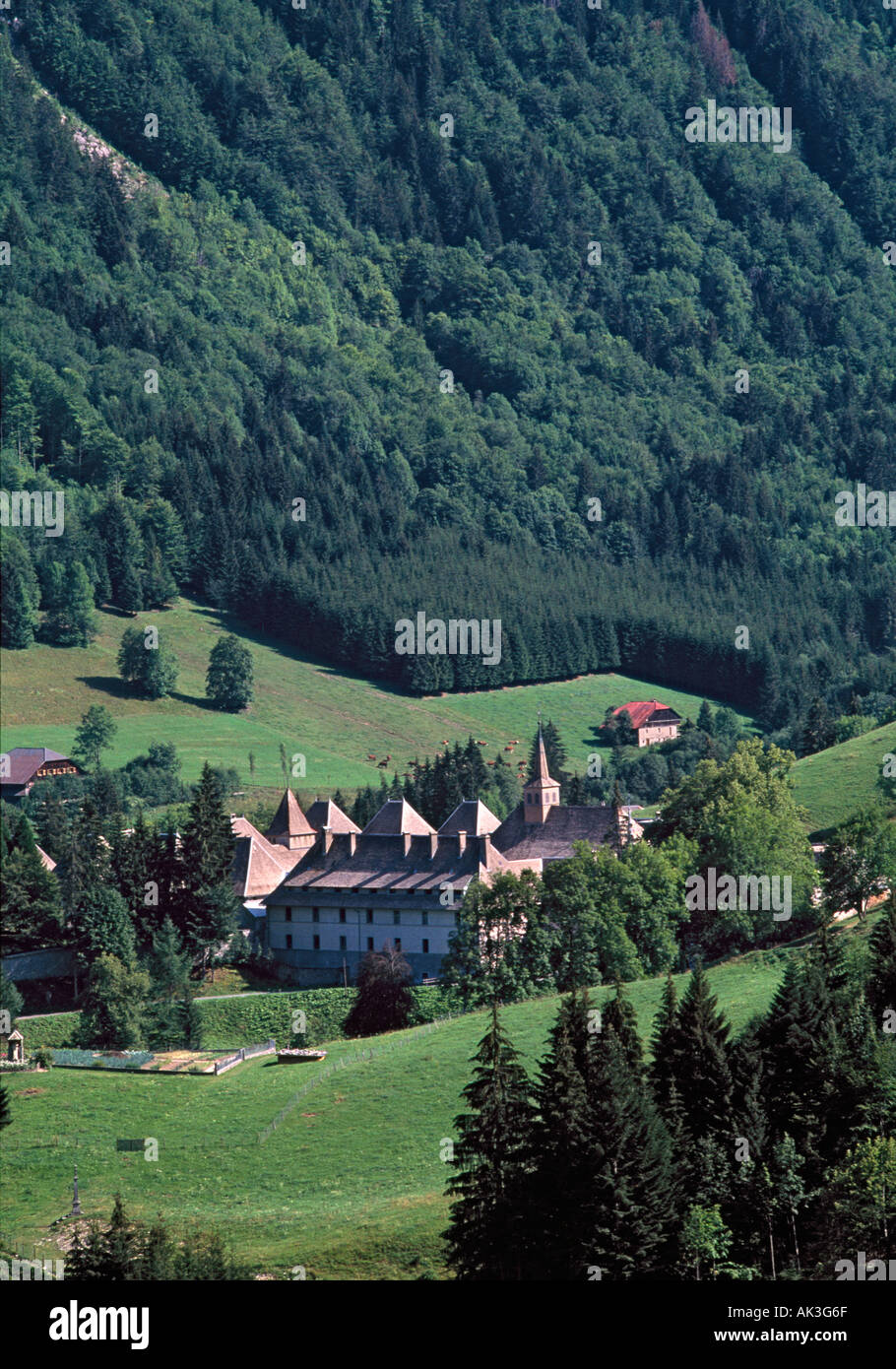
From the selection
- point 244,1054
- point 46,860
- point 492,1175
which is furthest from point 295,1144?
point 46,860

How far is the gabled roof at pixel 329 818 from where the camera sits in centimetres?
12850

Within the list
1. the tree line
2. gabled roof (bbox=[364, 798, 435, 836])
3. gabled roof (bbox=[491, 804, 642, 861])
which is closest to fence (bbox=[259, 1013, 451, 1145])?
the tree line

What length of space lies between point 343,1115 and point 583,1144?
25005mm

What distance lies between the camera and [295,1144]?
74.2 metres

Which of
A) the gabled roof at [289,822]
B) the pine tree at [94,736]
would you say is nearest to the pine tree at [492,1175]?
the gabled roof at [289,822]

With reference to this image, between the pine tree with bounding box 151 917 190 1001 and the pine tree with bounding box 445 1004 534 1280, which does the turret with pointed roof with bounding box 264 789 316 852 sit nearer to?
the pine tree with bounding box 151 917 190 1001

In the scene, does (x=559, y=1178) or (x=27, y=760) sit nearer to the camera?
(x=559, y=1178)

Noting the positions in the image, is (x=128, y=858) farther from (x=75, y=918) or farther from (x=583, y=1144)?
(x=583, y=1144)

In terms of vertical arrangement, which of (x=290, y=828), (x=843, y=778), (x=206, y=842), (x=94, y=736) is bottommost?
(x=206, y=842)

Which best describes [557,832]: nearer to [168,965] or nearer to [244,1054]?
[168,965]

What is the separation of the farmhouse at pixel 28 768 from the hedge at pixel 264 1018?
70.1 m

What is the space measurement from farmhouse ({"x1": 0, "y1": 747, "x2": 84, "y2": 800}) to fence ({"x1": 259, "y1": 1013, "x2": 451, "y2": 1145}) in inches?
3216

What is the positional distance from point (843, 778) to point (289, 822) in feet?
114
